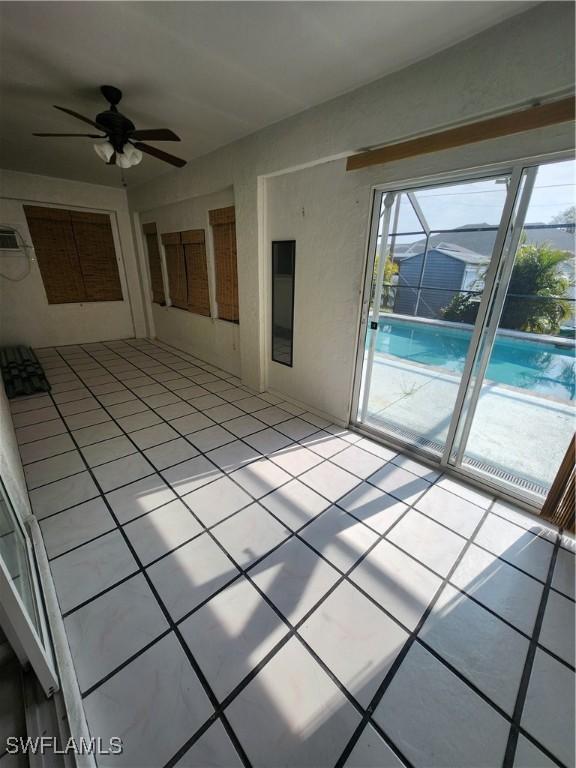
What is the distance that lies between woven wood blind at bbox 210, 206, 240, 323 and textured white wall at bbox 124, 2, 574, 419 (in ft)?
1.02

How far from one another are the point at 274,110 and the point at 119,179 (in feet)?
11.3

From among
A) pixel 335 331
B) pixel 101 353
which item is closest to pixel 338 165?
pixel 335 331

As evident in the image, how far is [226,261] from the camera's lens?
3828mm

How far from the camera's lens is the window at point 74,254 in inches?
185

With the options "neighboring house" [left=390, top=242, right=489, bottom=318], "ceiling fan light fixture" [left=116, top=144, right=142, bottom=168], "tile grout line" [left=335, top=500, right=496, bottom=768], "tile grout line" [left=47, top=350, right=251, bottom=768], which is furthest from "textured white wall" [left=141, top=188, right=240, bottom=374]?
"tile grout line" [left=335, top=500, right=496, bottom=768]

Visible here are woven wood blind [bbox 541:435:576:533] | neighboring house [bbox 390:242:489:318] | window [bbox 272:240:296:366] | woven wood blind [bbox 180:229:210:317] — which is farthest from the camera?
woven wood blind [bbox 180:229:210:317]

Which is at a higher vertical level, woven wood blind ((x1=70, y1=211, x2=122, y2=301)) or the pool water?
woven wood blind ((x1=70, y1=211, x2=122, y2=301))

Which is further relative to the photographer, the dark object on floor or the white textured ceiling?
the dark object on floor

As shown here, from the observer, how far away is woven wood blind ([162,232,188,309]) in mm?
4566

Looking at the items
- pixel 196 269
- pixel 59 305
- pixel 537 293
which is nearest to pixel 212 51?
pixel 537 293

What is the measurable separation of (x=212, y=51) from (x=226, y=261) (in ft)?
6.88

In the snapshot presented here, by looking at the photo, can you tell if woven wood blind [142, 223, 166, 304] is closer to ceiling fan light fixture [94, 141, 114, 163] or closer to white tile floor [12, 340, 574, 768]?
ceiling fan light fixture [94, 141, 114, 163]


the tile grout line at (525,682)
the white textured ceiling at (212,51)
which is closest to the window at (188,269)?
the white textured ceiling at (212,51)

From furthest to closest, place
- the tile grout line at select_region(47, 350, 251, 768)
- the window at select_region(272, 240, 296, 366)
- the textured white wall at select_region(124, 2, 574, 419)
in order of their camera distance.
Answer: the window at select_region(272, 240, 296, 366) → the textured white wall at select_region(124, 2, 574, 419) → the tile grout line at select_region(47, 350, 251, 768)
